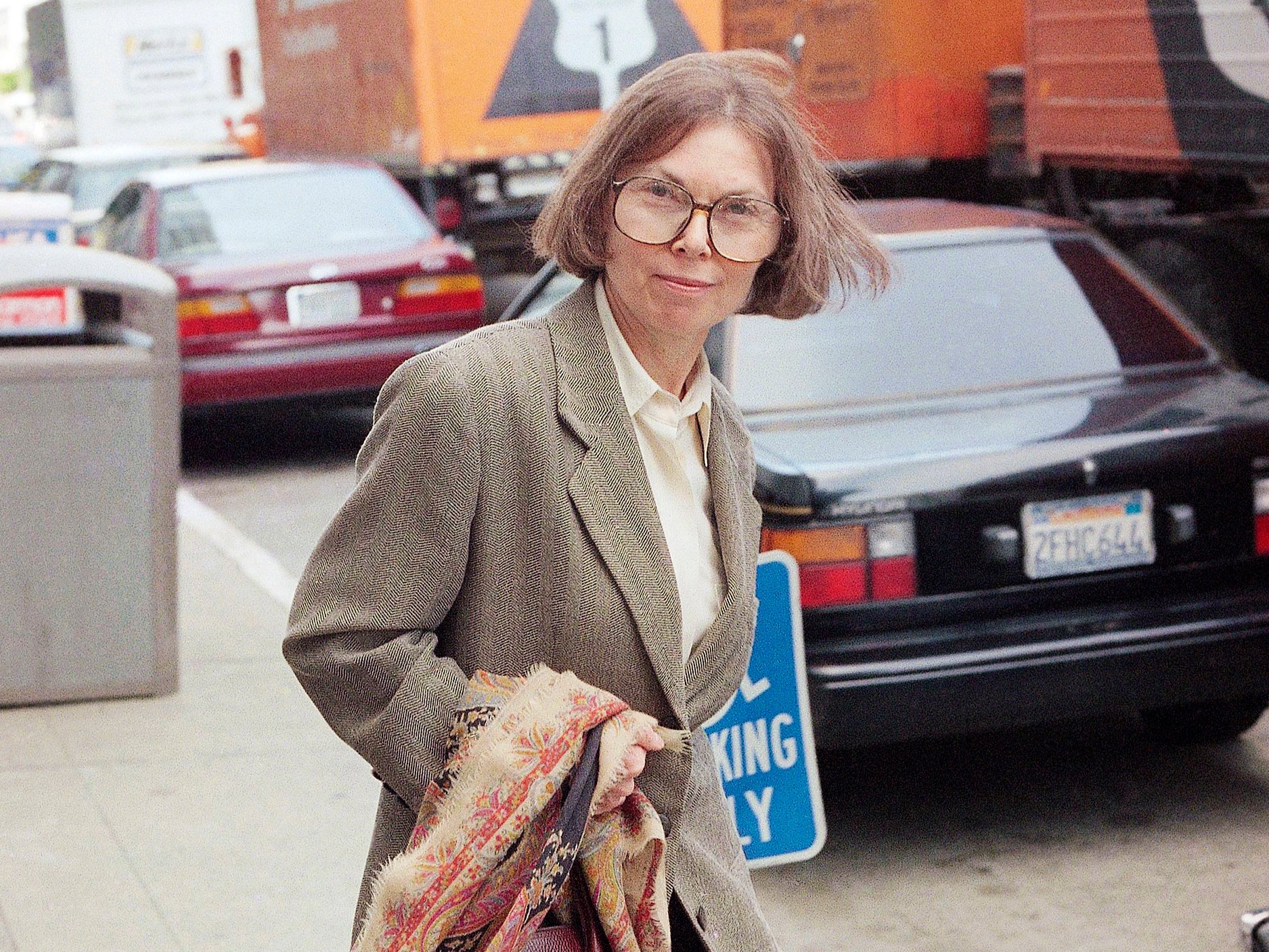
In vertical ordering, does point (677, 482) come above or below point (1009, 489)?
above

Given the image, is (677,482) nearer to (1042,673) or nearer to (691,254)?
(691,254)

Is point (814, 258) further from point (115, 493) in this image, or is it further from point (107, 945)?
point (115, 493)

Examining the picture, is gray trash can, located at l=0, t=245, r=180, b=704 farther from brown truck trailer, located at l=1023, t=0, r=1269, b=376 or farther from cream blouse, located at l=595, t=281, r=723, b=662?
brown truck trailer, located at l=1023, t=0, r=1269, b=376

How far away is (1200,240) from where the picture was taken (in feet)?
29.8

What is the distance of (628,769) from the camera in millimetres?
1873

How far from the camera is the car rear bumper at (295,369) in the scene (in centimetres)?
988

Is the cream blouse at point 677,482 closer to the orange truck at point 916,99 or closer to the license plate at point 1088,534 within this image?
the license plate at point 1088,534

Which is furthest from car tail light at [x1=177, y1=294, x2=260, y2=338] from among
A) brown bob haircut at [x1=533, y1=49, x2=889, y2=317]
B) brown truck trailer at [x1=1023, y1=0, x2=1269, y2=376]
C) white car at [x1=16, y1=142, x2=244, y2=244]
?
brown bob haircut at [x1=533, y1=49, x2=889, y2=317]

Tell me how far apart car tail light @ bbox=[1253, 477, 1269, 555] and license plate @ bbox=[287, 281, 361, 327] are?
631cm

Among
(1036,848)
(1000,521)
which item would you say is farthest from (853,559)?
(1036,848)

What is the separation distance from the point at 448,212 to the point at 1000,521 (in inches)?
417

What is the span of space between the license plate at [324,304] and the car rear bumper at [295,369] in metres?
0.14

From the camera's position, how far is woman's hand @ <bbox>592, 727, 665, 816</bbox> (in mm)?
1868

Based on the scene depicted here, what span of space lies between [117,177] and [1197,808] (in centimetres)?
1312
